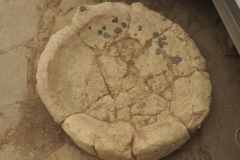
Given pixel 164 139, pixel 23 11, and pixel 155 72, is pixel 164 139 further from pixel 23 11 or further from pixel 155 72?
pixel 23 11

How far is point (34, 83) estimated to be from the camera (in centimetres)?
275

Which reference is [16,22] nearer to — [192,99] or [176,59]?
[176,59]

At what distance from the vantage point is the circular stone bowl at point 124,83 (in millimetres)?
2273

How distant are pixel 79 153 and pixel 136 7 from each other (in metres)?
1.18

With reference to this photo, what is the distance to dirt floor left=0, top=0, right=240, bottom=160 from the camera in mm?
2486

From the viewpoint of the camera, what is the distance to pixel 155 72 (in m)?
2.60

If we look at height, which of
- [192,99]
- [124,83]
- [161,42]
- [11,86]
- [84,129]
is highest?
[161,42]

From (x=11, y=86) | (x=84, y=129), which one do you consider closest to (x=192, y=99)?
(x=84, y=129)

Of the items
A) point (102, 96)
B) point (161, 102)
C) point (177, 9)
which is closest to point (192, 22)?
point (177, 9)

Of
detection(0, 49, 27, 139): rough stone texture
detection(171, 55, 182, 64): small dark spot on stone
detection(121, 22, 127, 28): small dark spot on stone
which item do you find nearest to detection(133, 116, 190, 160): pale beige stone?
detection(171, 55, 182, 64): small dark spot on stone

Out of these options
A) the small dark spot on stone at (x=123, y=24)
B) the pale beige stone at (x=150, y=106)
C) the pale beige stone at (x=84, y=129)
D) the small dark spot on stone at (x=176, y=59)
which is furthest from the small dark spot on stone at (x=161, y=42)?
the pale beige stone at (x=84, y=129)

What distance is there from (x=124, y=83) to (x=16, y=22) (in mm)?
1129

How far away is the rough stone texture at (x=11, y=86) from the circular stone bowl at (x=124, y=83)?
37 cm

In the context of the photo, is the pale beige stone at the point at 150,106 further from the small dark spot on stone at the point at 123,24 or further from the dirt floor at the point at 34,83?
the small dark spot on stone at the point at 123,24
